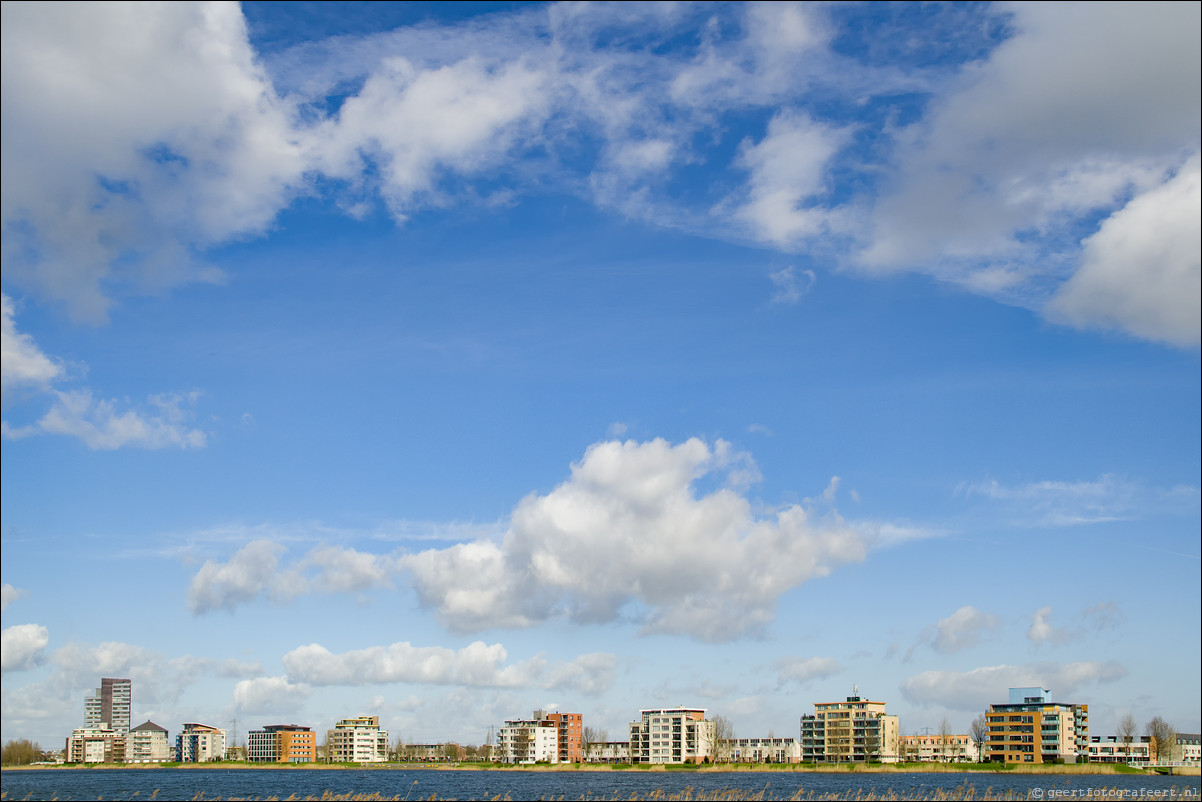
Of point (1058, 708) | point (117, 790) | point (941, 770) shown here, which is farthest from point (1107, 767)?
point (117, 790)

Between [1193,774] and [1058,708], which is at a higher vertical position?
[1058,708]

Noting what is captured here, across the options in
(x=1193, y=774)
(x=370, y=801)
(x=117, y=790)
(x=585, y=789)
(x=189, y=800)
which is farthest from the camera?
(x=1193, y=774)

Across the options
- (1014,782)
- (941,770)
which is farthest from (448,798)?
(941,770)

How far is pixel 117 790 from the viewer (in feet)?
468

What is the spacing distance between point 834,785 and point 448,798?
200 feet

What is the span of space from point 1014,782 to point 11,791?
143m

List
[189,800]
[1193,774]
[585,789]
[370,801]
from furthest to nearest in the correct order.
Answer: [1193,774] < [585,789] < [189,800] < [370,801]

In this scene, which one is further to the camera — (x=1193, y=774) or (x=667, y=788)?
(x=1193, y=774)

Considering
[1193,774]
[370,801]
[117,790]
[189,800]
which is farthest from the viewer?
[1193,774]

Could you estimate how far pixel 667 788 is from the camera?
13412 centimetres

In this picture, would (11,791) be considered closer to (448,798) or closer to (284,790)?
(284,790)

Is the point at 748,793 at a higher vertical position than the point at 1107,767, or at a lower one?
higher

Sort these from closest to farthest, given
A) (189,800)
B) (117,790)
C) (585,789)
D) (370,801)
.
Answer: (370,801) < (189,800) < (585,789) < (117,790)

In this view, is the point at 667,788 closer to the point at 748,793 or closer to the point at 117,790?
the point at 748,793
